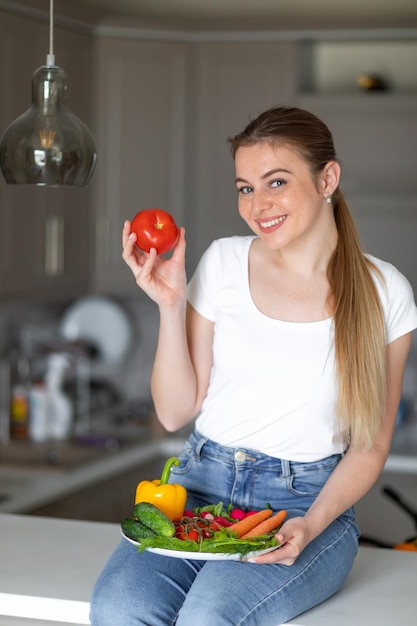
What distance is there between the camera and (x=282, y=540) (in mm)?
1633

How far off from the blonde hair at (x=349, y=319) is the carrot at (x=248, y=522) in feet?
0.93

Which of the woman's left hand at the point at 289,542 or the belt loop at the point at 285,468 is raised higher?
the belt loop at the point at 285,468

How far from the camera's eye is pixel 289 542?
1.65m

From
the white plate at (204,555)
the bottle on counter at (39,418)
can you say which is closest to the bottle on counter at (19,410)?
the bottle on counter at (39,418)

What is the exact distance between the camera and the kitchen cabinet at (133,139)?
4191mm

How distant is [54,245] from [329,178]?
2270mm

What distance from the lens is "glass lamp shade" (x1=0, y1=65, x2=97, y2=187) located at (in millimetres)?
1784

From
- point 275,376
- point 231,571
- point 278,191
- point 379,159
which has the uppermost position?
point 379,159

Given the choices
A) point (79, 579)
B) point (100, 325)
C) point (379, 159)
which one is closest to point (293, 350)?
point (79, 579)

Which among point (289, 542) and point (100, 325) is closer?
point (289, 542)

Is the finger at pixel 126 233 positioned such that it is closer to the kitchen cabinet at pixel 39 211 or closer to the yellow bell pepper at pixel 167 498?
the yellow bell pepper at pixel 167 498

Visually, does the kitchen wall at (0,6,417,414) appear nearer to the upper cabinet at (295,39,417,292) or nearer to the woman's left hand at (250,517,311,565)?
the upper cabinet at (295,39,417,292)

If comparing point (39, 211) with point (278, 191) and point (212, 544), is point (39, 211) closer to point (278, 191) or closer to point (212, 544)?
point (278, 191)

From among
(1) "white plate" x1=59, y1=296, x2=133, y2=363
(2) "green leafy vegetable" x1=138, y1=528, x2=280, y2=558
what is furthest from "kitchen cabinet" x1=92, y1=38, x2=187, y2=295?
(2) "green leafy vegetable" x1=138, y1=528, x2=280, y2=558
